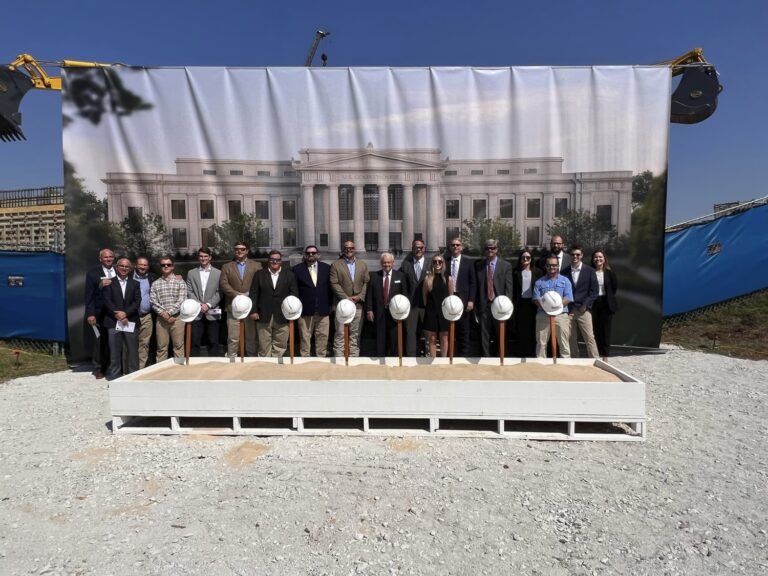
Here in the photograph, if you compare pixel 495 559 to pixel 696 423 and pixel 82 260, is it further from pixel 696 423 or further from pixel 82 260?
pixel 82 260

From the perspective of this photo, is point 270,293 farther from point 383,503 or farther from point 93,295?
point 383,503

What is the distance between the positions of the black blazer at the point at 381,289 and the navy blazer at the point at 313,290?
0.57 m

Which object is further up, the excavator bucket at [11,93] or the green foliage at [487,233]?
the excavator bucket at [11,93]

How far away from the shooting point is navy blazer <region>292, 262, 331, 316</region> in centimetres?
550

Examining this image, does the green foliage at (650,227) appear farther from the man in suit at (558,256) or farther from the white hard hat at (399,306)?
the white hard hat at (399,306)

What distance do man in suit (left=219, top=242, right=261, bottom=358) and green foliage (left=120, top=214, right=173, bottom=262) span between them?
1.37 m

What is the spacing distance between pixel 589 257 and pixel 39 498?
250 inches

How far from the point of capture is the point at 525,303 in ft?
18.5

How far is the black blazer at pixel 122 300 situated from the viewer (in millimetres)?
5477

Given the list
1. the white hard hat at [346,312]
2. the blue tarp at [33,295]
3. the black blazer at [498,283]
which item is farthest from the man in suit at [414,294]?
the blue tarp at [33,295]

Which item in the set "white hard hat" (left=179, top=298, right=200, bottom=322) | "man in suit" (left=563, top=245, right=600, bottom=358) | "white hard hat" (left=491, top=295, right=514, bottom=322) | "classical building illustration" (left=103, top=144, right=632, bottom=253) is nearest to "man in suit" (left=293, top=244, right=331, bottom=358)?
"classical building illustration" (left=103, top=144, right=632, bottom=253)

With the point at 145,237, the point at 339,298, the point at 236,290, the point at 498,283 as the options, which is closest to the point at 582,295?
the point at 498,283

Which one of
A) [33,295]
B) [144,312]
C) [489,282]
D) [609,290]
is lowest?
[144,312]

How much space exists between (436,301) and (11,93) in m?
6.54
